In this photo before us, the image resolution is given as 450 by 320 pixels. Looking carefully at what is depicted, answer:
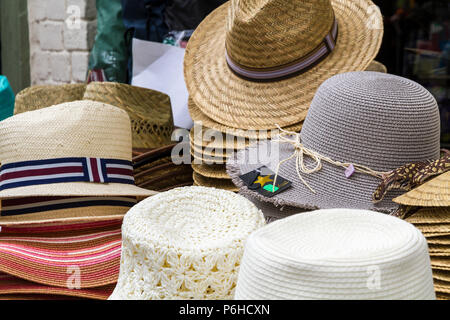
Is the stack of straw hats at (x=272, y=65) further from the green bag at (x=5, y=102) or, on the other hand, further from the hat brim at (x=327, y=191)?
the green bag at (x=5, y=102)

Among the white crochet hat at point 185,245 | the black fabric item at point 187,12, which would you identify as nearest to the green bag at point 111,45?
the black fabric item at point 187,12

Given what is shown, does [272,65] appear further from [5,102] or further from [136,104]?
[5,102]

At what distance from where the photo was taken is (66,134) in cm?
141

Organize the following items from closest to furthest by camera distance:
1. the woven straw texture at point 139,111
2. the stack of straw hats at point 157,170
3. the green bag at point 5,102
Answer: the stack of straw hats at point 157,170
the woven straw texture at point 139,111
the green bag at point 5,102

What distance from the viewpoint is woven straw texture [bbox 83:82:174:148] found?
187cm

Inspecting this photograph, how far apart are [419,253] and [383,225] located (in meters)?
0.09

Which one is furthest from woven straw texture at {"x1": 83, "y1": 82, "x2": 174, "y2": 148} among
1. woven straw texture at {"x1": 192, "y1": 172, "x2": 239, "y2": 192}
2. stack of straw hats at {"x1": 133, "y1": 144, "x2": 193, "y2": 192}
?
woven straw texture at {"x1": 192, "y1": 172, "x2": 239, "y2": 192}

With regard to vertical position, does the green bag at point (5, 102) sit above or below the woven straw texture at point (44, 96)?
below

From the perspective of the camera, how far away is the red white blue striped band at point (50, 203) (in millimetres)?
1365

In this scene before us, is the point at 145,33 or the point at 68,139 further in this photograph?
the point at 145,33

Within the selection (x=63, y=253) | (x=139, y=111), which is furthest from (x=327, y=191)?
(x=139, y=111)

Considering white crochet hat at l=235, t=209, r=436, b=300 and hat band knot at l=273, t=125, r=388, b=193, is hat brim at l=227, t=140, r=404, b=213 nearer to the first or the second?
hat band knot at l=273, t=125, r=388, b=193

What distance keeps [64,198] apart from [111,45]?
5.03 feet
